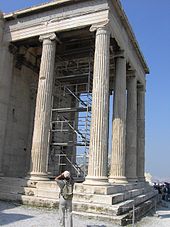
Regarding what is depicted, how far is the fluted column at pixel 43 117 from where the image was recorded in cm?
1667

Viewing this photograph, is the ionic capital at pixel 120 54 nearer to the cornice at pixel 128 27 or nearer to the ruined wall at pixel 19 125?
the cornice at pixel 128 27

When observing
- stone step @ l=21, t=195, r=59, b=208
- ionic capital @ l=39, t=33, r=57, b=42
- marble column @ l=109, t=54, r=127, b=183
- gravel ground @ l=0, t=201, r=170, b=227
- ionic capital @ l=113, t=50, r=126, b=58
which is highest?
ionic capital @ l=39, t=33, r=57, b=42

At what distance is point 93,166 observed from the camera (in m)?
15.0

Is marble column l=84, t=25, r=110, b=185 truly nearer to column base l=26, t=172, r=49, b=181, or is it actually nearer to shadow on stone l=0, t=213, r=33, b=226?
column base l=26, t=172, r=49, b=181

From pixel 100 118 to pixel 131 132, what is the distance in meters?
7.78

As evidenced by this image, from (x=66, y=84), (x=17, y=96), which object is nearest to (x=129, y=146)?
(x=66, y=84)

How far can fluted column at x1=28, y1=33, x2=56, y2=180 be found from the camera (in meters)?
16.7

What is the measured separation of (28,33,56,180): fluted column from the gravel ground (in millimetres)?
2815

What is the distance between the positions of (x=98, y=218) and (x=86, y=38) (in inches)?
483

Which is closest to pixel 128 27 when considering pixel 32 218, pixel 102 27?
pixel 102 27

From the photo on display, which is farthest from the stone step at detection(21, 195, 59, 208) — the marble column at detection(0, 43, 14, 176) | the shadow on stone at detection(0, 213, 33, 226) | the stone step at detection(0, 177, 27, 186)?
the marble column at detection(0, 43, 14, 176)

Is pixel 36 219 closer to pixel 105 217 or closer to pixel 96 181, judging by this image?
pixel 105 217

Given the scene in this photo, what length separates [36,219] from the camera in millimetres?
11242

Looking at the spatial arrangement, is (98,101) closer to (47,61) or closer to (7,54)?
(47,61)
